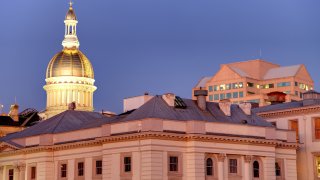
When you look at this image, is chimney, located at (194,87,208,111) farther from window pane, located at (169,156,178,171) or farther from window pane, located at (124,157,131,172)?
window pane, located at (124,157,131,172)

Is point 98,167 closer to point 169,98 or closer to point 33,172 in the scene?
point 169,98

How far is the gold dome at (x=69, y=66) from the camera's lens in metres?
149

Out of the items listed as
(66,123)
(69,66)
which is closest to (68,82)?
(69,66)

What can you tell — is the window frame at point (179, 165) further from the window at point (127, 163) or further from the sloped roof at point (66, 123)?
the sloped roof at point (66, 123)

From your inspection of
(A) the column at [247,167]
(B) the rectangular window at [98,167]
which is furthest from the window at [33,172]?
(A) the column at [247,167]

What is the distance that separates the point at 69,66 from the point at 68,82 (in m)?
3.38

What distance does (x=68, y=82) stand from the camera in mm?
147375

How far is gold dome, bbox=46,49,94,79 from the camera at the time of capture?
148625 mm

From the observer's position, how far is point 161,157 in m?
79.2

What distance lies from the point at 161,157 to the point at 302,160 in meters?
25.9

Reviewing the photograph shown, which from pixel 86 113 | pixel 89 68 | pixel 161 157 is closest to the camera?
pixel 161 157

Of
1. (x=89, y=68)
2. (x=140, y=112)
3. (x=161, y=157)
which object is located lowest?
(x=161, y=157)

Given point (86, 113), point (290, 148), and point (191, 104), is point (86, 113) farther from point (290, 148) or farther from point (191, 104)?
point (290, 148)

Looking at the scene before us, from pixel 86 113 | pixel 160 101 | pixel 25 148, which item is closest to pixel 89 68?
pixel 86 113
